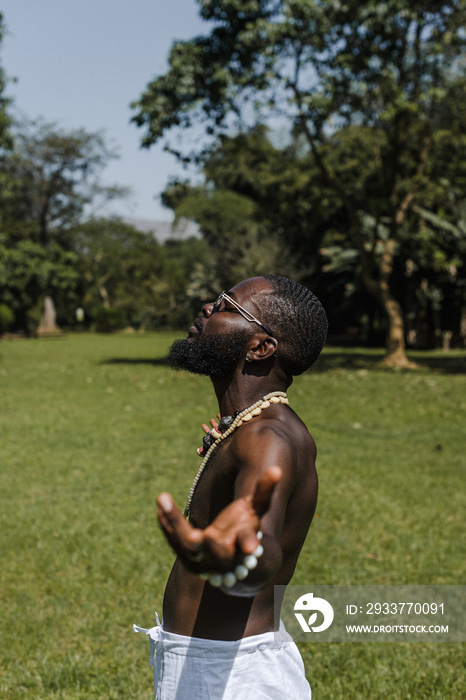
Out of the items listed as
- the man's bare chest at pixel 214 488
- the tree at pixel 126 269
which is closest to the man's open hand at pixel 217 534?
the man's bare chest at pixel 214 488

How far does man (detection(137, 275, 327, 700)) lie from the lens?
5.79ft

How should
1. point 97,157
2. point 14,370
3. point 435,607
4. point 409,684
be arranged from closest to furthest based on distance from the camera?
point 409,684, point 435,607, point 14,370, point 97,157

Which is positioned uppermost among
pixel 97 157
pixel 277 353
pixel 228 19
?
pixel 97 157

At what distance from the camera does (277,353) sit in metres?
1.93

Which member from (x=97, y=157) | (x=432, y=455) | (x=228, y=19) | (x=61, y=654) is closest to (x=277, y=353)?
(x=61, y=654)

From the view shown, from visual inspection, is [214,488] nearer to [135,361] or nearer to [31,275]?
[135,361]

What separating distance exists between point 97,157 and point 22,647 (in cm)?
4778

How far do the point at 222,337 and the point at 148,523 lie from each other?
163 inches

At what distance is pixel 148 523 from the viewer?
18.7ft

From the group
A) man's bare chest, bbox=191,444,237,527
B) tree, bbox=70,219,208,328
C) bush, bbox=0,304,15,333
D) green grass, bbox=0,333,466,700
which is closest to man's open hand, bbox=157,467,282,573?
man's bare chest, bbox=191,444,237,527

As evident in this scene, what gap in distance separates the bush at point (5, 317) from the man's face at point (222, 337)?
42964 mm

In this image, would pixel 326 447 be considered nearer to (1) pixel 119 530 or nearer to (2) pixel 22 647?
(1) pixel 119 530

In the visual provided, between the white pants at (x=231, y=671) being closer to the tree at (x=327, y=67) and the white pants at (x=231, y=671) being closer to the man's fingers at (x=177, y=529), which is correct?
the man's fingers at (x=177, y=529)

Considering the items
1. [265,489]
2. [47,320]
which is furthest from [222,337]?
[47,320]
